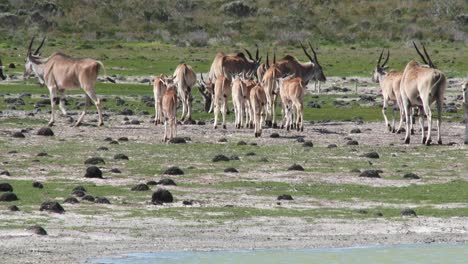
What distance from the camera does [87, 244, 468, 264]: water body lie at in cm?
1423

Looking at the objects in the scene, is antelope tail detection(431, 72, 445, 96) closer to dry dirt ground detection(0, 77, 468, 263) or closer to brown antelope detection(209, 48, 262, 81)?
dry dirt ground detection(0, 77, 468, 263)

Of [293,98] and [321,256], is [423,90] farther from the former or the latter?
[321,256]

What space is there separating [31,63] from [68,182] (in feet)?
47.9

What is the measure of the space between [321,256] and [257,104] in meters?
15.8

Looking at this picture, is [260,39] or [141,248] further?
[260,39]

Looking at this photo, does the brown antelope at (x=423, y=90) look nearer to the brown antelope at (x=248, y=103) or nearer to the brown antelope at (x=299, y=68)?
the brown antelope at (x=248, y=103)

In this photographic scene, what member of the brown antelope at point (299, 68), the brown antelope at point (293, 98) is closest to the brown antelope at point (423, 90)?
the brown antelope at point (293, 98)

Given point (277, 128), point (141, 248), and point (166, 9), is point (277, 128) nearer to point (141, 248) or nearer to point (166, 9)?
point (141, 248)

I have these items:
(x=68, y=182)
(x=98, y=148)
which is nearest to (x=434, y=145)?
(x=98, y=148)

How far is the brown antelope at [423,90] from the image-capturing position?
94.2ft

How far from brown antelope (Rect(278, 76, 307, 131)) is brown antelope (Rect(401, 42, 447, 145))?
2.86m

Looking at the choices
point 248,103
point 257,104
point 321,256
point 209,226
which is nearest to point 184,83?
point 248,103

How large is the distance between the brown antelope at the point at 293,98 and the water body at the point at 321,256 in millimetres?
15793

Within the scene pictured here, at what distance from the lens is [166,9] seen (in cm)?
8412
